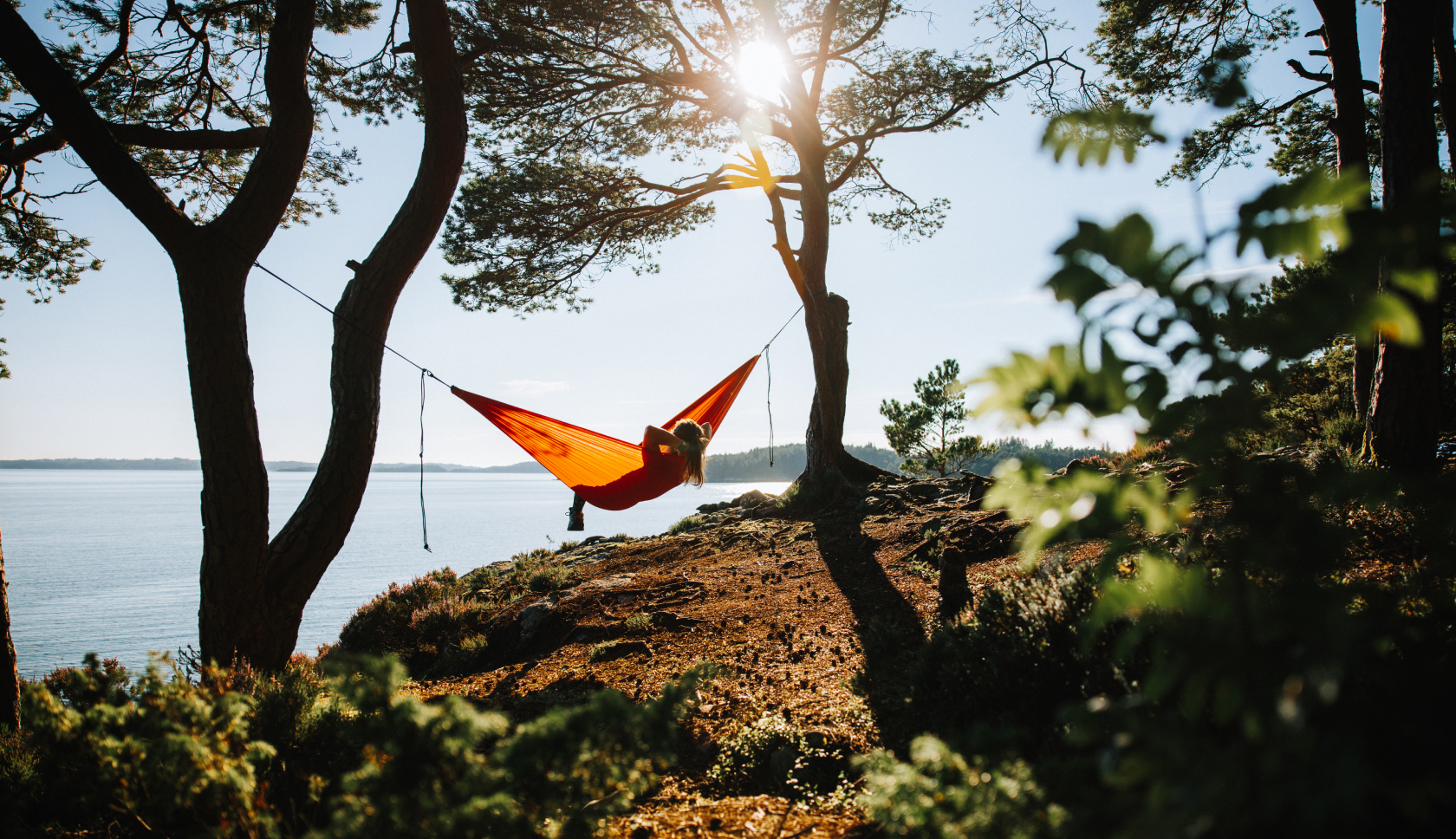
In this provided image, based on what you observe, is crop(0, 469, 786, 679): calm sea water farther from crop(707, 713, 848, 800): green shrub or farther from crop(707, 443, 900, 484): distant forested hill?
crop(707, 443, 900, 484): distant forested hill

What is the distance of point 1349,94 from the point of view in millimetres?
4102

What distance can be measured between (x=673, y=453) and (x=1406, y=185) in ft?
15.0

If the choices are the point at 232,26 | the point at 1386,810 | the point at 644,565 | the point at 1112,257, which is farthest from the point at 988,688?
the point at 232,26

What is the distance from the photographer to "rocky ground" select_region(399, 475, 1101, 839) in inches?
76.5

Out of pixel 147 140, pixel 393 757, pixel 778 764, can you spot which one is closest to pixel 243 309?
pixel 147 140

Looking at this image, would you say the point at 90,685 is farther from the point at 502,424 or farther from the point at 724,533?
the point at 724,533

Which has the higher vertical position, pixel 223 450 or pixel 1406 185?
pixel 1406 185

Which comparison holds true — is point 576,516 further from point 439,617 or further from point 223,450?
point 223,450

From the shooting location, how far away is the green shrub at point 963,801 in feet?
2.44

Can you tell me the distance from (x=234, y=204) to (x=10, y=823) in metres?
2.26

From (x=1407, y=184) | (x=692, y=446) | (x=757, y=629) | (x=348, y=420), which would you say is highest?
(x=1407, y=184)

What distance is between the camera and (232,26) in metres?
4.26

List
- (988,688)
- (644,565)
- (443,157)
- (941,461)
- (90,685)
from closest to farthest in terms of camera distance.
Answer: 1. (90,685)
2. (988,688)
3. (443,157)
4. (644,565)
5. (941,461)

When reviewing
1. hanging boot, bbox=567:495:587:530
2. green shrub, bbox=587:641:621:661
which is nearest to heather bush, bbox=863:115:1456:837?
green shrub, bbox=587:641:621:661
